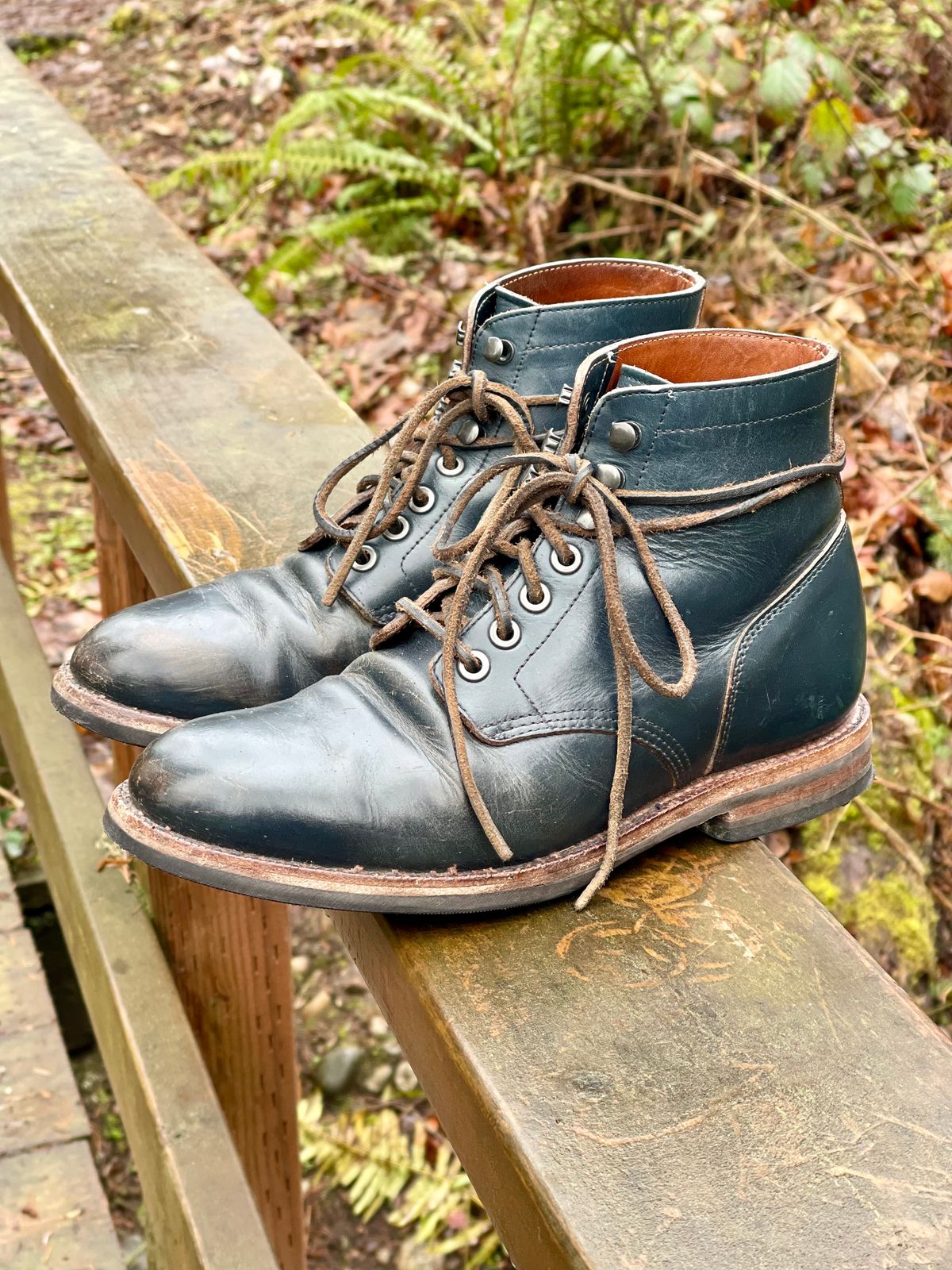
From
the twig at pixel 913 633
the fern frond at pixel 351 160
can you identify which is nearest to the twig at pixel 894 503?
the twig at pixel 913 633

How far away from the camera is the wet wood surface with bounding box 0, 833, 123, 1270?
6.77 ft

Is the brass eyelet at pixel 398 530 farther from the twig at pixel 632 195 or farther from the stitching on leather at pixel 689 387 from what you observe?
the twig at pixel 632 195

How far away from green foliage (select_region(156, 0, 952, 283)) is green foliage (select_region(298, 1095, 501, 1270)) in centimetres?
270

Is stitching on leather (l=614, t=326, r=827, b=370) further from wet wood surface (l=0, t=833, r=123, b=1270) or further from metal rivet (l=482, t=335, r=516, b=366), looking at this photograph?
wet wood surface (l=0, t=833, r=123, b=1270)

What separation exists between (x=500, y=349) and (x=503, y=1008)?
63 centimetres

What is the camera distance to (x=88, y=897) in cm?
207

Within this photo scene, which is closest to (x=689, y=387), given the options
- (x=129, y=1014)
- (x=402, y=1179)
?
(x=129, y=1014)

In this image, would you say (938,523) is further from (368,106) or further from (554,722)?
(368,106)

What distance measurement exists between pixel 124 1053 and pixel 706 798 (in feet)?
3.58

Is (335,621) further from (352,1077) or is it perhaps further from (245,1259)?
(352,1077)

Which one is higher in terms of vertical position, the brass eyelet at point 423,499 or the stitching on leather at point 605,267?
the stitching on leather at point 605,267

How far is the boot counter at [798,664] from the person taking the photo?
1185mm

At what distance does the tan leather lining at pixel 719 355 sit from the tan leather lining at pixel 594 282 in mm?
150

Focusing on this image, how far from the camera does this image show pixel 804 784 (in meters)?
1.26
